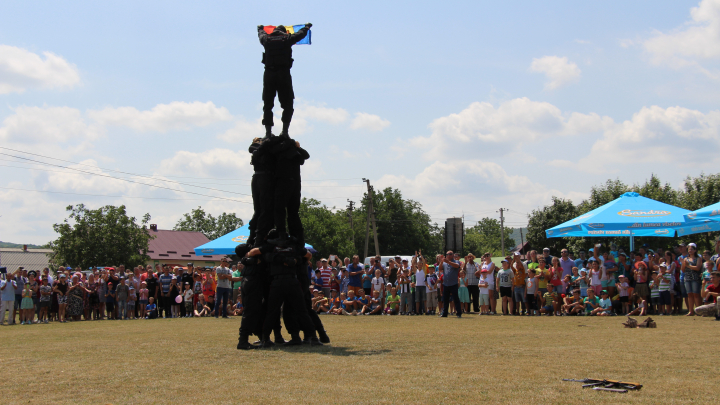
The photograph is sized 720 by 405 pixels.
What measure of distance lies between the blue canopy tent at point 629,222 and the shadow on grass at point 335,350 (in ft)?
34.3

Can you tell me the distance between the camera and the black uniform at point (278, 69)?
981 cm

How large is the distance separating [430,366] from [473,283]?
11.3 metres

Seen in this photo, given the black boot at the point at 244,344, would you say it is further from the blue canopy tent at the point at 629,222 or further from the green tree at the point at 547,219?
the green tree at the point at 547,219

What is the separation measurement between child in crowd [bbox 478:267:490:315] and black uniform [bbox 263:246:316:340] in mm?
9026

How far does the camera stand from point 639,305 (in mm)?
15453

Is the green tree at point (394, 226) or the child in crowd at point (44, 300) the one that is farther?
the green tree at point (394, 226)

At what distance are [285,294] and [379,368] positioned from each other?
2986 mm

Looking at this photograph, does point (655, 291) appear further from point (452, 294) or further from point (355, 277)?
point (355, 277)

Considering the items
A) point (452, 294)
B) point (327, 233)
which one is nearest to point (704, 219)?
point (452, 294)

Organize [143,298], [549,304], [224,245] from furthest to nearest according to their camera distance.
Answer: [224,245] → [143,298] → [549,304]

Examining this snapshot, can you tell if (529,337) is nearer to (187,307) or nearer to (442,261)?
(442,261)

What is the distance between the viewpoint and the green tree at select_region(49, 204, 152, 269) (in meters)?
47.1

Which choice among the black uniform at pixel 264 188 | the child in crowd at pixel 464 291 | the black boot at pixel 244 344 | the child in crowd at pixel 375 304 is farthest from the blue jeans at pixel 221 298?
the black boot at pixel 244 344

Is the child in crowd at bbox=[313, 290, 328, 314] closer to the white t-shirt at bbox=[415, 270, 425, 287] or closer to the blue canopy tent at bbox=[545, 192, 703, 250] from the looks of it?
the white t-shirt at bbox=[415, 270, 425, 287]
